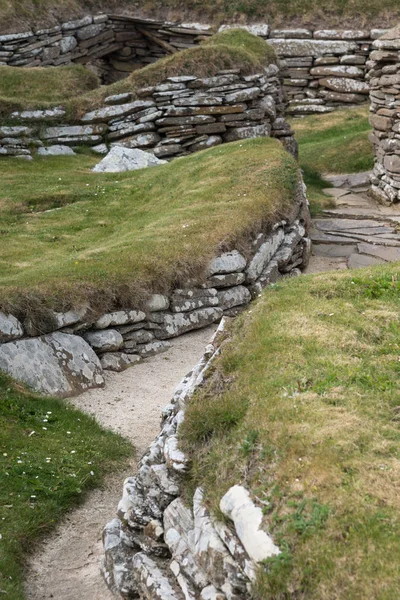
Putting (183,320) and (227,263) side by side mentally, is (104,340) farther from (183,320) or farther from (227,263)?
(227,263)

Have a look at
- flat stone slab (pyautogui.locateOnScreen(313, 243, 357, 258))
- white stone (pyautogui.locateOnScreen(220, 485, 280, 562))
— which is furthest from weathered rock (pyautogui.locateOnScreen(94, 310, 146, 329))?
white stone (pyautogui.locateOnScreen(220, 485, 280, 562))

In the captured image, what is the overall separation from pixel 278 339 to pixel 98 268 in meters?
5.13

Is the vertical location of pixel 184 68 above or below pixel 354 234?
above

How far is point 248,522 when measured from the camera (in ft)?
21.2

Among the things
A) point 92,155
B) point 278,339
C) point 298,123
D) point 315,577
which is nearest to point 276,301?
point 278,339

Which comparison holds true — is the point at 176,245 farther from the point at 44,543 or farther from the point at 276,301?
the point at 44,543

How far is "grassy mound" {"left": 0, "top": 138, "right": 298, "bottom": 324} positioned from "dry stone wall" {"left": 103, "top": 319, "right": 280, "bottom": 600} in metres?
4.14

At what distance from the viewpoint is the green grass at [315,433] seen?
591cm

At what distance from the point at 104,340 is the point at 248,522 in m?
7.10

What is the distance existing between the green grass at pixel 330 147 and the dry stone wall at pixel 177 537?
13.0 metres

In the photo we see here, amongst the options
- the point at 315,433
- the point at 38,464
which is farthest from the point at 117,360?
the point at 315,433

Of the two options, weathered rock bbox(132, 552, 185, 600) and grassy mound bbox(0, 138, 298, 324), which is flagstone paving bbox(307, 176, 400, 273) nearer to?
grassy mound bbox(0, 138, 298, 324)

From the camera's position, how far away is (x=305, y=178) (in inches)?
A: 938

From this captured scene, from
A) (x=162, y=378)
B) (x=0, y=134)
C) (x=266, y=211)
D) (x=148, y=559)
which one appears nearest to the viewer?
(x=148, y=559)
